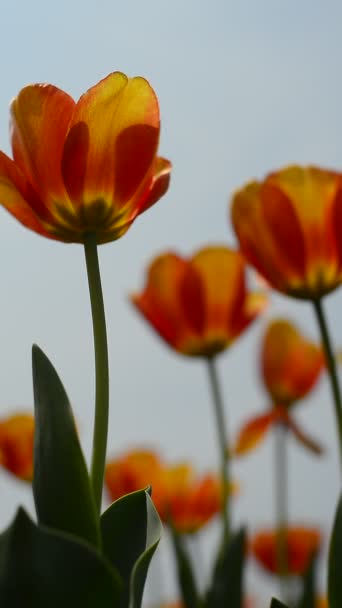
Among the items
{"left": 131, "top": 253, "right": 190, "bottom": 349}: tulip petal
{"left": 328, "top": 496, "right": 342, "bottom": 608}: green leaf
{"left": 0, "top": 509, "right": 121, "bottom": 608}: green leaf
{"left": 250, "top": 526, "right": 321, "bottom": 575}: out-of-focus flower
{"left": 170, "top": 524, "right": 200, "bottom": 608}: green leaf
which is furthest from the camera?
{"left": 250, "top": 526, "right": 321, "bottom": 575}: out-of-focus flower

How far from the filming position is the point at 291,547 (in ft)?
6.10

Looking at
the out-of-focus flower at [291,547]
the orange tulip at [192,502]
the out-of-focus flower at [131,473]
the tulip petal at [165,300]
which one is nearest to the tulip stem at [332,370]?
the tulip petal at [165,300]

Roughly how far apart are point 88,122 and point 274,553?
1415 millimetres

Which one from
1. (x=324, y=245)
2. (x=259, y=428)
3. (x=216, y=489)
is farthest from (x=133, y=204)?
(x=216, y=489)

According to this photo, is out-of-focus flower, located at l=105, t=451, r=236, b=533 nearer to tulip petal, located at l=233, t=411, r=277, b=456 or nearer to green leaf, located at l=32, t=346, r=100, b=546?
tulip petal, located at l=233, t=411, r=277, b=456

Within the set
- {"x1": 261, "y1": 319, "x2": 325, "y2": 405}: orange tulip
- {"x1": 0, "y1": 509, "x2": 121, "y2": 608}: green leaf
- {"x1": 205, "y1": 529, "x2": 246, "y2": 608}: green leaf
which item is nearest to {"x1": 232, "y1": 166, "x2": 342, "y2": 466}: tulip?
{"x1": 205, "y1": 529, "x2": 246, "y2": 608}: green leaf

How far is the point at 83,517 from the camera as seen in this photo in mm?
483

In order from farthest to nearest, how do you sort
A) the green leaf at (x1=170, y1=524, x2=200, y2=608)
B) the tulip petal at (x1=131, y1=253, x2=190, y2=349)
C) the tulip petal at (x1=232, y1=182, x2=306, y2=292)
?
the tulip petal at (x1=131, y1=253, x2=190, y2=349) → the green leaf at (x1=170, y1=524, x2=200, y2=608) → the tulip petal at (x1=232, y1=182, x2=306, y2=292)

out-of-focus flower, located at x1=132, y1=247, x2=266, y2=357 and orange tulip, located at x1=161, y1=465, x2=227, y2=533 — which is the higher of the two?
out-of-focus flower, located at x1=132, y1=247, x2=266, y2=357

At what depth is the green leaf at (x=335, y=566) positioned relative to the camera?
1.83 ft

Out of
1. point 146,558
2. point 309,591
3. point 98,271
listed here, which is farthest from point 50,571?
point 309,591

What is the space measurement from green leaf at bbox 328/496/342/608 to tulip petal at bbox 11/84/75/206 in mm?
224

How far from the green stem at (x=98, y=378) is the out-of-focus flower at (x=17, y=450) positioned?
3.26 feet

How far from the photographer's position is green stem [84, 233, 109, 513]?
51 cm
